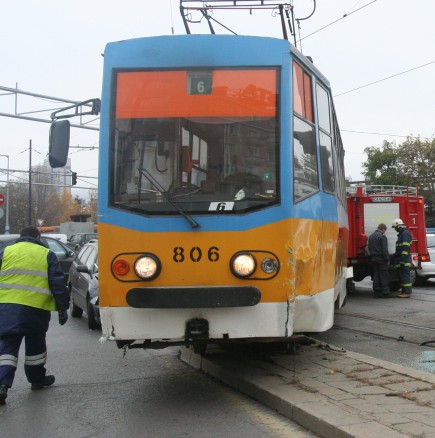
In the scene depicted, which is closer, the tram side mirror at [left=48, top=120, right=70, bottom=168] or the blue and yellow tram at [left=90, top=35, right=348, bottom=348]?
the blue and yellow tram at [left=90, top=35, right=348, bottom=348]

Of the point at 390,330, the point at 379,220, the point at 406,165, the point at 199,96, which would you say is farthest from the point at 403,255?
the point at 406,165

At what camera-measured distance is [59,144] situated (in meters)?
5.95

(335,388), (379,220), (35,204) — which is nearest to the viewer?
(335,388)

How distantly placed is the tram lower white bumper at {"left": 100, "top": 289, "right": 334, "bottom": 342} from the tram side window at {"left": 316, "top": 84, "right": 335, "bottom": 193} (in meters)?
1.62

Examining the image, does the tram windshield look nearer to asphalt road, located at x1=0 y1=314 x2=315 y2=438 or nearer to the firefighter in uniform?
asphalt road, located at x1=0 y1=314 x2=315 y2=438

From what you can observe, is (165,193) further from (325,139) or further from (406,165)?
(406,165)

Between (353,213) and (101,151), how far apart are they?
10.6 metres

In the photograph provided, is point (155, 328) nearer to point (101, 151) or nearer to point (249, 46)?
point (101, 151)

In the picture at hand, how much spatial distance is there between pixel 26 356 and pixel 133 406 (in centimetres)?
142

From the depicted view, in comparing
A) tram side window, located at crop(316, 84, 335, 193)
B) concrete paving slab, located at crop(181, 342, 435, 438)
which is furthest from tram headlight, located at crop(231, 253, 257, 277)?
tram side window, located at crop(316, 84, 335, 193)

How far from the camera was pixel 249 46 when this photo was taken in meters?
5.53

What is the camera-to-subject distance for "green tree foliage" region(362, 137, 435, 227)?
39500mm

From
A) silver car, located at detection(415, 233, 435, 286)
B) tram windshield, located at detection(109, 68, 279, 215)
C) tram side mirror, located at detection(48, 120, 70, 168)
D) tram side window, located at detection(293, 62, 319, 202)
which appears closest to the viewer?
tram windshield, located at detection(109, 68, 279, 215)

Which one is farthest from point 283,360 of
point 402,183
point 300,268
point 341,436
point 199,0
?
point 402,183
